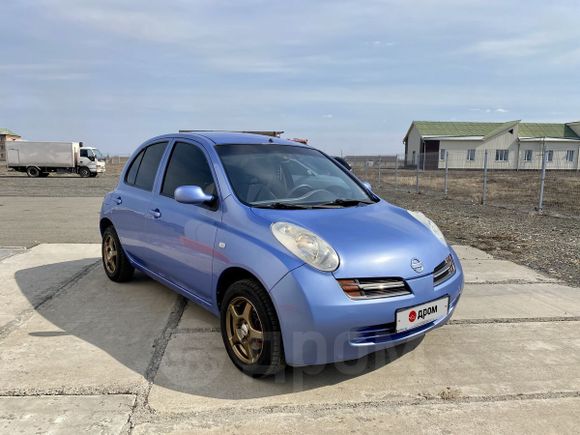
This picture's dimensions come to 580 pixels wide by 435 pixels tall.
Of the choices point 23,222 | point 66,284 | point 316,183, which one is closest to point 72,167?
point 23,222

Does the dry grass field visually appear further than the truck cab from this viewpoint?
No

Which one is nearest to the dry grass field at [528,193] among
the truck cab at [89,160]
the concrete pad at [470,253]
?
the concrete pad at [470,253]

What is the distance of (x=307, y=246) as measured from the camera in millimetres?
2842

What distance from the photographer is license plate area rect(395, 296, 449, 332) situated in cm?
284

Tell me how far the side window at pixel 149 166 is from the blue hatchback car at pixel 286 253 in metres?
0.08

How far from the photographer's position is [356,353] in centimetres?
279

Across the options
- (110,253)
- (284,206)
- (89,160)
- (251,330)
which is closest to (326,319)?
(251,330)

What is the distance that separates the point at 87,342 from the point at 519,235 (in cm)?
778

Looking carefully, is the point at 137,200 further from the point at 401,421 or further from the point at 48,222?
the point at 48,222

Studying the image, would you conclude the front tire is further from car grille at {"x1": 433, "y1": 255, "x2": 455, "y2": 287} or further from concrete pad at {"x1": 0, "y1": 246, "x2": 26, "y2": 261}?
concrete pad at {"x1": 0, "y1": 246, "x2": 26, "y2": 261}

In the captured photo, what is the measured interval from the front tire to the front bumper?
0.09 metres

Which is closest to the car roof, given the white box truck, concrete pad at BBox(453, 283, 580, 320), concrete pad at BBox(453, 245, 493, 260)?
concrete pad at BBox(453, 283, 580, 320)

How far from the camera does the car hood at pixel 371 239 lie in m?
2.81

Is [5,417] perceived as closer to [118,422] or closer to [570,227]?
[118,422]
